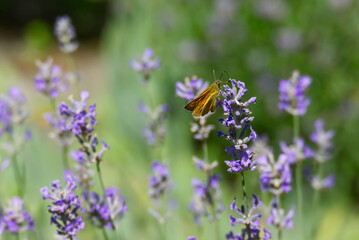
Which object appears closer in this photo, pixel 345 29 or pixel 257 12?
pixel 345 29

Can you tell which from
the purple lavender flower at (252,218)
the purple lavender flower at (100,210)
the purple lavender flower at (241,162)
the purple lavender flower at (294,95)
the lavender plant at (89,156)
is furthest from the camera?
the purple lavender flower at (294,95)

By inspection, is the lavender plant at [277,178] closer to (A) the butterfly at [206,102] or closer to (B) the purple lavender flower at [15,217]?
(A) the butterfly at [206,102]

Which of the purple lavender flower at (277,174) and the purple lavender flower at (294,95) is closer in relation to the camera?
the purple lavender flower at (277,174)

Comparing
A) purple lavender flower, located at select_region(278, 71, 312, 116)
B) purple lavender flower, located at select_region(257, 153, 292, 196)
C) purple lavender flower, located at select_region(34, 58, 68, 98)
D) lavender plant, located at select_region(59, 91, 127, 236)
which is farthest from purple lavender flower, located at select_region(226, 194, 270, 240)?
purple lavender flower, located at select_region(34, 58, 68, 98)

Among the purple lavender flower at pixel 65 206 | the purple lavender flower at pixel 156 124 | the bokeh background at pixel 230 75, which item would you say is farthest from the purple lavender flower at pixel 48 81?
the bokeh background at pixel 230 75

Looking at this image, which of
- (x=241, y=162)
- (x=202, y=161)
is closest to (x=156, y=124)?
(x=202, y=161)

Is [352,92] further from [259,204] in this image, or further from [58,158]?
[259,204]

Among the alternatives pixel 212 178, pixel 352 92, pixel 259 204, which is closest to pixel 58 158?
pixel 212 178
